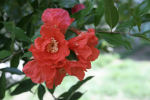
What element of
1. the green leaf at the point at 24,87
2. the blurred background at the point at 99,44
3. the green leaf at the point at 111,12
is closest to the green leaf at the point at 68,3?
the blurred background at the point at 99,44

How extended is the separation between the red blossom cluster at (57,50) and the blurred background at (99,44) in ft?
0.15

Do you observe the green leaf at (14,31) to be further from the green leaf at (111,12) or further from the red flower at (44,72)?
the green leaf at (111,12)

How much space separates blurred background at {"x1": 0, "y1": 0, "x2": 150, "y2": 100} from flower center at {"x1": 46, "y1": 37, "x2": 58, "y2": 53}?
0.14 ft

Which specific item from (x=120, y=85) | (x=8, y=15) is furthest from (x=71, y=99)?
(x=120, y=85)

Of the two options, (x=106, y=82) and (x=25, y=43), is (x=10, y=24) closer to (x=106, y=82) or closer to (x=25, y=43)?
(x=25, y=43)

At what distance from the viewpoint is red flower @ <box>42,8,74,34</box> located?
48 centimetres

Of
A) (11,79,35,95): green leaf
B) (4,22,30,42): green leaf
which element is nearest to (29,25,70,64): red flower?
(4,22,30,42): green leaf

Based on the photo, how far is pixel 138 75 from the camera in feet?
11.1

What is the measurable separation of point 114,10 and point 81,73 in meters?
0.16

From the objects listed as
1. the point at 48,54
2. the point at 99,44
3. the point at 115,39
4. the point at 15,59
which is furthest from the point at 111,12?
the point at 99,44

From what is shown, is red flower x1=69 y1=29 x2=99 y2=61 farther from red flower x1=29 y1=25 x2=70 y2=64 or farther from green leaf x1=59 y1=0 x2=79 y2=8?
green leaf x1=59 y1=0 x2=79 y2=8

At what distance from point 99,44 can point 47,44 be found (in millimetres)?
530

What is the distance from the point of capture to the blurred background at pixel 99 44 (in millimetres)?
558

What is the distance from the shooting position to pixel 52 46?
0.50m
